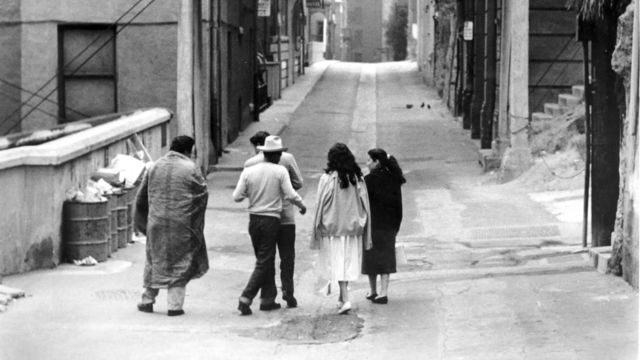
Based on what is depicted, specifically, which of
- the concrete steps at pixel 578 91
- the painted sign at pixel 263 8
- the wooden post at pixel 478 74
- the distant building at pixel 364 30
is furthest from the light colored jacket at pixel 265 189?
the distant building at pixel 364 30

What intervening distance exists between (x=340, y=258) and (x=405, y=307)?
867mm

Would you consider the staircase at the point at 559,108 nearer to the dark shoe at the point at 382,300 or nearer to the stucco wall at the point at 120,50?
the stucco wall at the point at 120,50

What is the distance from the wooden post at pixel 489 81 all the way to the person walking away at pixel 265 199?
1812 centimetres

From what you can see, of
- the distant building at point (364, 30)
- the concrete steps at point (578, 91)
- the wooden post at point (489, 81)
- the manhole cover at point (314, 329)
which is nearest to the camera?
the manhole cover at point (314, 329)

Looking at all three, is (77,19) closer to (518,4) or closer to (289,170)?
(518,4)

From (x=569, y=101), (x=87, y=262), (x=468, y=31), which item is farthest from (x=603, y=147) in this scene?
(x=468, y=31)

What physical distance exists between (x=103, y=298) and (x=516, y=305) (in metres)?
4.07

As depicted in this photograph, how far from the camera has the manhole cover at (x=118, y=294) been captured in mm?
12826

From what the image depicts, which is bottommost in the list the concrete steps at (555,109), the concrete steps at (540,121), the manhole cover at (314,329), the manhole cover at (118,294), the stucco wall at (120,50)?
the manhole cover at (314,329)

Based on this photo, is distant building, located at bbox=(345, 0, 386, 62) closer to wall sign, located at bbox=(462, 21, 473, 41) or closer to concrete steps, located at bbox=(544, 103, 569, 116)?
wall sign, located at bbox=(462, 21, 473, 41)

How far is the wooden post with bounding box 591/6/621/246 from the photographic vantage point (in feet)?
49.2

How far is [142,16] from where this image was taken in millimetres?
24781

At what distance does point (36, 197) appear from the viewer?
14.1m

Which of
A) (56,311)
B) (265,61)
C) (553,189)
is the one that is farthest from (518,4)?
(265,61)
